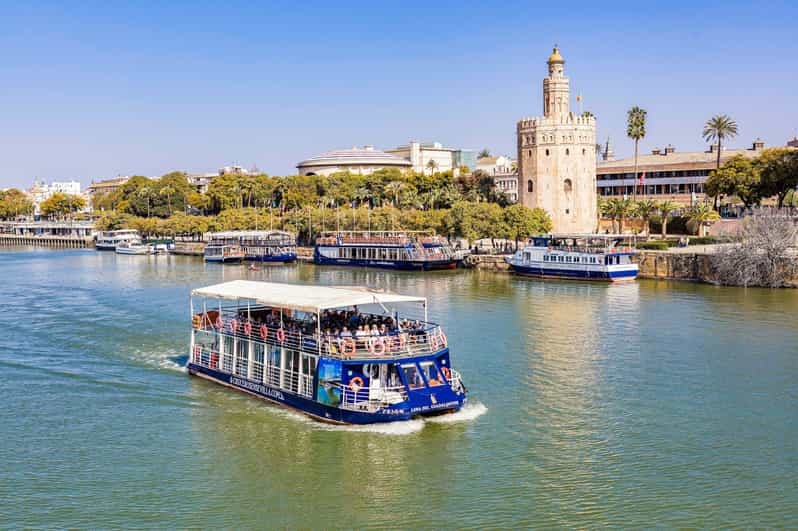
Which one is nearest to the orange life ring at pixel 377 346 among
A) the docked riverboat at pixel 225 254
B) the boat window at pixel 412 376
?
the boat window at pixel 412 376

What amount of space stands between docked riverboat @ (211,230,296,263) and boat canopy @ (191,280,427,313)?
6435 cm

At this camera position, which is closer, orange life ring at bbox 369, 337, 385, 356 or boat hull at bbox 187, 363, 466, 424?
boat hull at bbox 187, 363, 466, 424

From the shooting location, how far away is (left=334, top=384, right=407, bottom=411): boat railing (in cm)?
2522

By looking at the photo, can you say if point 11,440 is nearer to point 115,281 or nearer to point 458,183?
point 115,281

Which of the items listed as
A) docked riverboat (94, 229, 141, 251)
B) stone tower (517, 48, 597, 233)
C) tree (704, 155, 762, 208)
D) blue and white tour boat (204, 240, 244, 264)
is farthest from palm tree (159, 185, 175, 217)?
tree (704, 155, 762, 208)

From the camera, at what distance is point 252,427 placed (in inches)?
1036

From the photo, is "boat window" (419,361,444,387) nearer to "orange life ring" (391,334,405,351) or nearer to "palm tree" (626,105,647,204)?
"orange life ring" (391,334,405,351)

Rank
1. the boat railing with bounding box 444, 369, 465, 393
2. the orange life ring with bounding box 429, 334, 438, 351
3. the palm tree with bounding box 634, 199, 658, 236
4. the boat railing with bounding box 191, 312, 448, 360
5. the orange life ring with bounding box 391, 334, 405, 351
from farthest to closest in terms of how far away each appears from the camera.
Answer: the palm tree with bounding box 634, 199, 658, 236 < the boat railing with bounding box 444, 369, 465, 393 < the orange life ring with bounding box 429, 334, 438, 351 < the orange life ring with bounding box 391, 334, 405, 351 < the boat railing with bounding box 191, 312, 448, 360

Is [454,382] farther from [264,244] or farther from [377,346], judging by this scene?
[264,244]

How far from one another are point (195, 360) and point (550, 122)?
2770 inches

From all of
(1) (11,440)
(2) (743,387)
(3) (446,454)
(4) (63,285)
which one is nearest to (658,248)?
(2) (743,387)

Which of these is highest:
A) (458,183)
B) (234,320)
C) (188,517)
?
(458,183)

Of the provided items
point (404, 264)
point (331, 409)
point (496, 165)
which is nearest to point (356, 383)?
point (331, 409)

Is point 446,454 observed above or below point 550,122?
below
